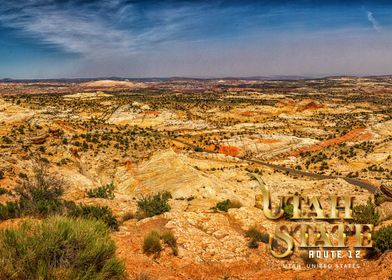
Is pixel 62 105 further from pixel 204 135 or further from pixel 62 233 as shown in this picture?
pixel 62 233

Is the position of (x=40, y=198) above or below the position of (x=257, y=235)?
above

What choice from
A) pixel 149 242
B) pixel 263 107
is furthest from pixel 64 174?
pixel 263 107

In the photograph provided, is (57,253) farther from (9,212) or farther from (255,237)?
(255,237)

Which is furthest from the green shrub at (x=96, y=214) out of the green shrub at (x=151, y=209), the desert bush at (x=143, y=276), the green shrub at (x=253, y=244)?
the green shrub at (x=253, y=244)

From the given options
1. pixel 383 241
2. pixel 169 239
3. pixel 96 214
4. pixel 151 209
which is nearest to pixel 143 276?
pixel 169 239

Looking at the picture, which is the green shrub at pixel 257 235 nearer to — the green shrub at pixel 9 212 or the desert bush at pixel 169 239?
the desert bush at pixel 169 239
